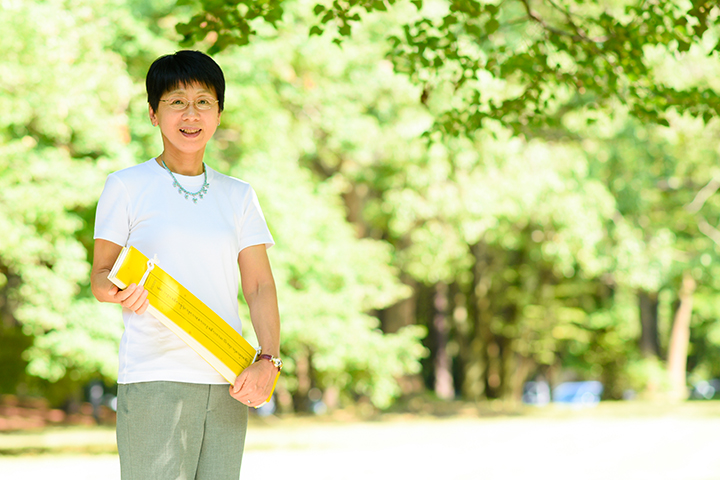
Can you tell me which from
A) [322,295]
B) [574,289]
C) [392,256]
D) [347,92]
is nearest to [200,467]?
[322,295]

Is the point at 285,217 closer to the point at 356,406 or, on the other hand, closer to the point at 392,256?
the point at 392,256

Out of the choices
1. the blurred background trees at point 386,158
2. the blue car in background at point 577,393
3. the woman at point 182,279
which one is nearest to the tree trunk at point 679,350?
the blurred background trees at point 386,158

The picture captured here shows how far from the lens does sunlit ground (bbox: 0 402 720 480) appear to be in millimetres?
10586

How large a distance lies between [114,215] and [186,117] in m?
0.35

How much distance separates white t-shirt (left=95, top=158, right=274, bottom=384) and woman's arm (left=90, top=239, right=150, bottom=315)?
0.09 feet

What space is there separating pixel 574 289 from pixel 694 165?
21.6 feet

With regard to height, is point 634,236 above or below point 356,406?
above

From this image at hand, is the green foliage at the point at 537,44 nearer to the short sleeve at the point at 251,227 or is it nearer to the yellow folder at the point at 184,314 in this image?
the short sleeve at the point at 251,227

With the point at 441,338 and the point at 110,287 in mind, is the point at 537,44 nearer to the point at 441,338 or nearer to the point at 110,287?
the point at 110,287

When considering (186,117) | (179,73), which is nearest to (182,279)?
(186,117)

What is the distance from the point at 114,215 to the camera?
2533 mm

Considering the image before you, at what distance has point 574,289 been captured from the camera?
999 inches

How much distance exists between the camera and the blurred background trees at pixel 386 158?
666 cm

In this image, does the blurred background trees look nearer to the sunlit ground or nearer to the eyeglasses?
the sunlit ground
